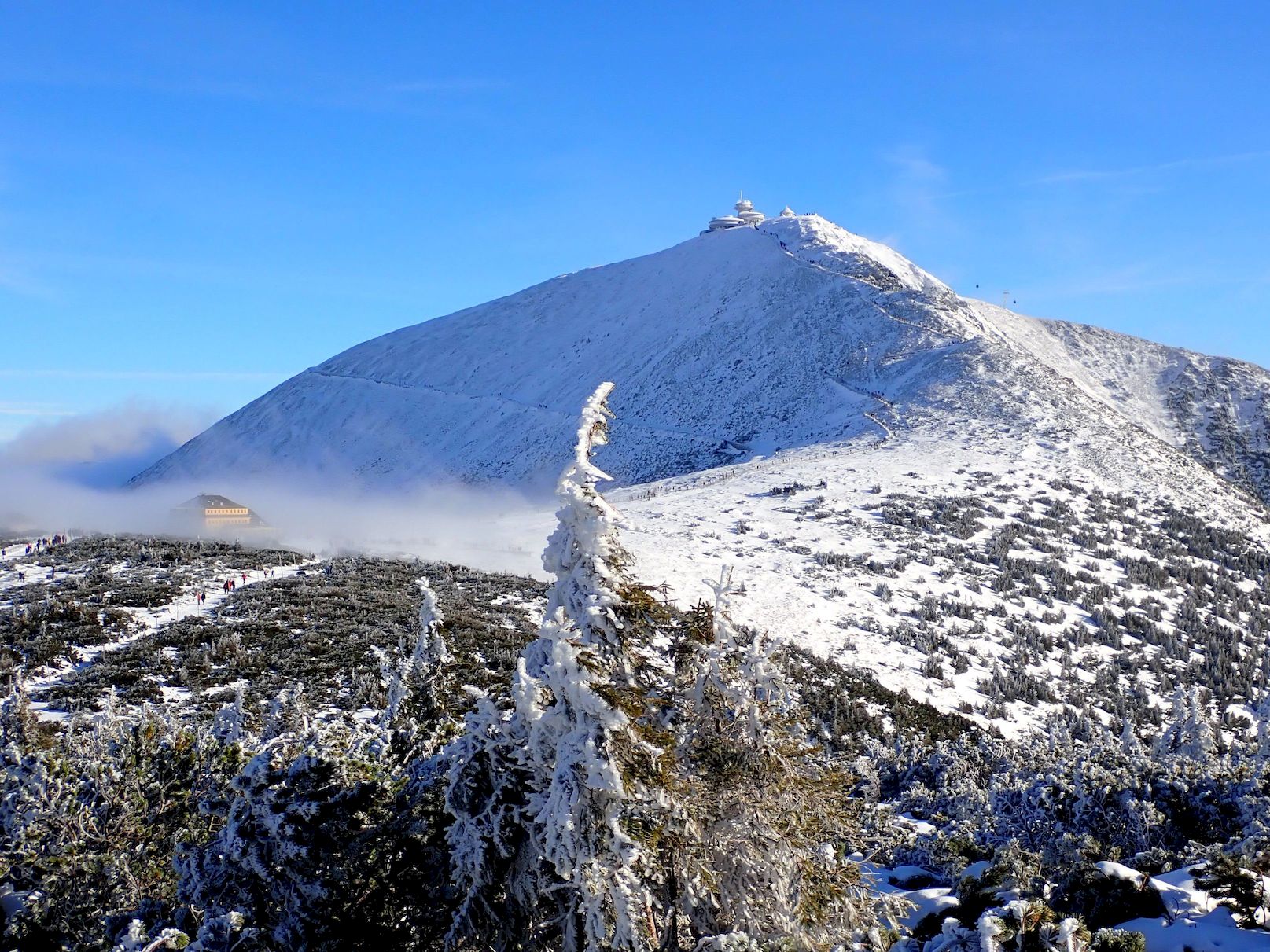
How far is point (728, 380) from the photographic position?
101250 millimetres

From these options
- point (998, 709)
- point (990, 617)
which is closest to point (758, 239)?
point (990, 617)

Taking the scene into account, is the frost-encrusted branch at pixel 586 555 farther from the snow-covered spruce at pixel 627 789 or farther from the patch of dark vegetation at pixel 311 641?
the patch of dark vegetation at pixel 311 641

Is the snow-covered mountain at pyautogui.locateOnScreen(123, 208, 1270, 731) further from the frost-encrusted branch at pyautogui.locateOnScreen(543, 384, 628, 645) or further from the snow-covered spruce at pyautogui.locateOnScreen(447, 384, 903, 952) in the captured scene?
the snow-covered spruce at pyautogui.locateOnScreen(447, 384, 903, 952)

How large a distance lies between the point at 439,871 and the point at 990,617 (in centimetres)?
3672

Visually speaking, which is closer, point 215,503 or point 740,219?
point 215,503

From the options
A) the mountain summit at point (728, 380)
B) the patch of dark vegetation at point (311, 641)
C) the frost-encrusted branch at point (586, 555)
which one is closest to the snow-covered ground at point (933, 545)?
the patch of dark vegetation at point (311, 641)

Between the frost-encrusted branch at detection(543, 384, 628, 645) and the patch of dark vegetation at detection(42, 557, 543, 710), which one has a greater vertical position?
the frost-encrusted branch at detection(543, 384, 628, 645)

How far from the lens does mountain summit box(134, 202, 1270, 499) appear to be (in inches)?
3305

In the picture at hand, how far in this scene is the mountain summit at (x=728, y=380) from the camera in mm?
83938

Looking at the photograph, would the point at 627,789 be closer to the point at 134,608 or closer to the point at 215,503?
the point at 134,608

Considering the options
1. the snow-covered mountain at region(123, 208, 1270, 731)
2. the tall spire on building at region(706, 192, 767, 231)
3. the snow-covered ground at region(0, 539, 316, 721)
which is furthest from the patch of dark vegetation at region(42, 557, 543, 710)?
the tall spire on building at region(706, 192, 767, 231)

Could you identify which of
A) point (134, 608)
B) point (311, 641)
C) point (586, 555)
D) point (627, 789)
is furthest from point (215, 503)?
point (627, 789)

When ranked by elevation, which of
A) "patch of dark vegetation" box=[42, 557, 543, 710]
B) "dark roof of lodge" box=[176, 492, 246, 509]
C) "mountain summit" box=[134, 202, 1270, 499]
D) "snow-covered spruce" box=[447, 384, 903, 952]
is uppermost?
"mountain summit" box=[134, 202, 1270, 499]

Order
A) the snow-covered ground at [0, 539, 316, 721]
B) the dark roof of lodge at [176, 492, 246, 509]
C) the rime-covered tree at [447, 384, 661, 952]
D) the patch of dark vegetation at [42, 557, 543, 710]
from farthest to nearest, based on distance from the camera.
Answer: the dark roof of lodge at [176, 492, 246, 509], the snow-covered ground at [0, 539, 316, 721], the patch of dark vegetation at [42, 557, 543, 710], the rime-covered tree at [447, 384, 661, 952]
